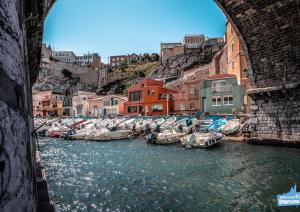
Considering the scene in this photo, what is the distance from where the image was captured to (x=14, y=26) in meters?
0.83

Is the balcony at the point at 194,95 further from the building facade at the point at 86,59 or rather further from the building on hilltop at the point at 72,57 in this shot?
the building on hilltop at the point at 72,57

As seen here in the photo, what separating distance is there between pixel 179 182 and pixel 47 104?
56.5 metres

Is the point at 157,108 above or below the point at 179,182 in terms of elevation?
above

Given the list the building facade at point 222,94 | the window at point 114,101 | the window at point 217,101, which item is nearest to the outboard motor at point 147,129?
the building facade at point 222,94

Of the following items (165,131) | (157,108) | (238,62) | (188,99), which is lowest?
(165,131)

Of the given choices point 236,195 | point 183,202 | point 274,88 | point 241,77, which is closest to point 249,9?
point 274,88

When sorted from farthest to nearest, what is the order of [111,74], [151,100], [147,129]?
1. [111,74]
2. [151,100]
3. [147,129]

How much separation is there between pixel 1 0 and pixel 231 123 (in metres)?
20.5

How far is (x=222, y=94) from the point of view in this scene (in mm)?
27031

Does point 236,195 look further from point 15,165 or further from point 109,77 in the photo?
point 109,77

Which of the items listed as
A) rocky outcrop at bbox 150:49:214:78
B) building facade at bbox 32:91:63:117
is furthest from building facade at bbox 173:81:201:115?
building facade at bbox 32:91:63:117

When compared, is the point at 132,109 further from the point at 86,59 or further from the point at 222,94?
the point at 86,59

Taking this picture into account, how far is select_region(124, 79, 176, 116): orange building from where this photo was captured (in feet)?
112

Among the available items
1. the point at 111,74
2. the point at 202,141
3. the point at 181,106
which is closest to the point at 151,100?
the point at 181,106
